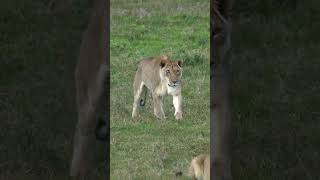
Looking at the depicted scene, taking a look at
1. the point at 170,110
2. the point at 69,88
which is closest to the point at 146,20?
the point at 69,88

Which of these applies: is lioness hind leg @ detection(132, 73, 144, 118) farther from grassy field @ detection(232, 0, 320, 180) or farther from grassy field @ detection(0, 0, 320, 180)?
grassy field @ detection(232, 0, 320, 180)

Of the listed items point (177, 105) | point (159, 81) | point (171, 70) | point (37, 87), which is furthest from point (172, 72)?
point (37, 87)

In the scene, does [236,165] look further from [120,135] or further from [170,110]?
[120,135]

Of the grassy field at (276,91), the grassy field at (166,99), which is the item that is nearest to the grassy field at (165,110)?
the grassy field at (166,99)

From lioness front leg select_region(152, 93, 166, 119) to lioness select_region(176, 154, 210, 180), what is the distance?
1.03 ft

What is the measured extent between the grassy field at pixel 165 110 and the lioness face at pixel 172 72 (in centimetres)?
5

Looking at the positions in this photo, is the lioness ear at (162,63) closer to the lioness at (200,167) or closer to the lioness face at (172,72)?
the lioness face at (172,72)

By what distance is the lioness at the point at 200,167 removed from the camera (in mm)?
4762

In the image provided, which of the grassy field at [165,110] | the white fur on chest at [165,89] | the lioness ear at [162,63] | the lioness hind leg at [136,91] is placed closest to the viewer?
the grassy field at [165,110]

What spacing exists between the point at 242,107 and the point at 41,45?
2.29m

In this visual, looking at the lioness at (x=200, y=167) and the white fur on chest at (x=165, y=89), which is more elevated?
the white fur on chest at (x=165, y=89)

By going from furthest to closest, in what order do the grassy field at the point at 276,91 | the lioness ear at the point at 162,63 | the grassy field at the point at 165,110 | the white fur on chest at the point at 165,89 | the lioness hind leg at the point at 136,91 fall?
the grassy field at the point at 276,91 < the lioness hind leg at the point at 136,91 < the white fur on chest at the point at 165,89 < the lioness ear at the point at 162,63 < the grassy field at the point at 165,110

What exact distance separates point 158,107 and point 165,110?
0.78ft

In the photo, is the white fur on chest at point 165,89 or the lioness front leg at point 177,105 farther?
the white fur on chest at point 165,89
